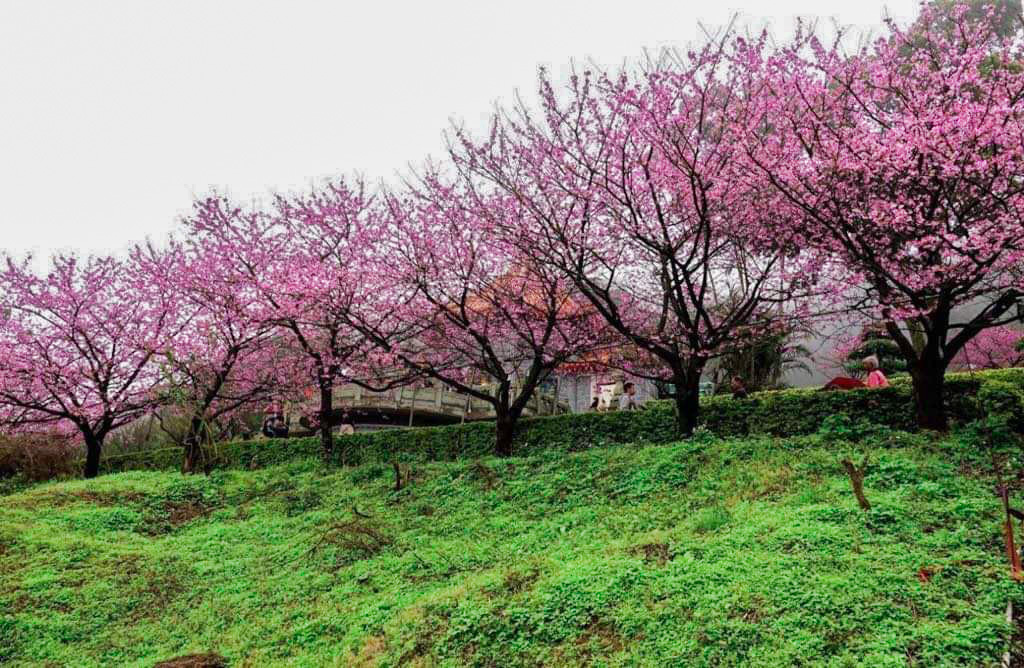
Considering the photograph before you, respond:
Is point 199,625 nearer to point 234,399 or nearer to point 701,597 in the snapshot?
point 701,597

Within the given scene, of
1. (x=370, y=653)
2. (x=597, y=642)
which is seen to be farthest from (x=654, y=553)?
(x=370, y=653)

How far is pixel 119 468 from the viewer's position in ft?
64.5

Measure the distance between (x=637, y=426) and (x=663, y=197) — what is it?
3971 millimetres

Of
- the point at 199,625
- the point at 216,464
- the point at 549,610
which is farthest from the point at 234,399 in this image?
the point at 549,610

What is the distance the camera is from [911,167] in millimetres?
8672

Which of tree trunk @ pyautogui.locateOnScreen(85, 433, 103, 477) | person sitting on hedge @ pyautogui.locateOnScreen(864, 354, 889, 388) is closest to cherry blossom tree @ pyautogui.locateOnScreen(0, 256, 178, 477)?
tree trunk @ pyautogui.locateOnScreen(85, 433, 103, 477)

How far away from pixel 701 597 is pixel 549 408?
17.0 meters

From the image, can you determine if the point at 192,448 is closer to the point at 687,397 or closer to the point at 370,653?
the point at 687,397

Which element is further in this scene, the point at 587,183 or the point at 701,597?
the point at 587,183

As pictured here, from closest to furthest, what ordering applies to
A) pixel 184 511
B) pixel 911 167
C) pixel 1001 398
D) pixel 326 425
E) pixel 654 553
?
1. pixel 654 553
2. pixel 1001 398
3. pixel 911 167
4. pixel 184 511
5. pixel 326 425

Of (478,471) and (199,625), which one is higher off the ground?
(478,471)

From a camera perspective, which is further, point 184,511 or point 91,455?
point 91,455

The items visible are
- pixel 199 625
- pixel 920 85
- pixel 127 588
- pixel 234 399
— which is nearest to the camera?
pixel 199 625

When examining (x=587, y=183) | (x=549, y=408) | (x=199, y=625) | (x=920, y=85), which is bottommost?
(x=199, y=625)
